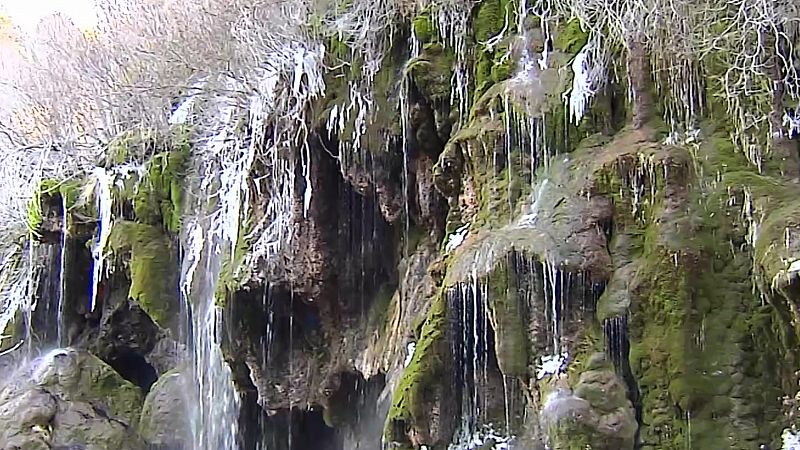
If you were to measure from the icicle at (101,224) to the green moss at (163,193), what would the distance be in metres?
0.41

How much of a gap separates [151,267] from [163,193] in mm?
994

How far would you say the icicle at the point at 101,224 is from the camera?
32.4ft

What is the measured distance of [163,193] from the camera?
984cm

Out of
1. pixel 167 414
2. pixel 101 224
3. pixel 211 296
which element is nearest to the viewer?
pixel 211 296

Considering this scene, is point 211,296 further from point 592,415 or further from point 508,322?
point 592,415

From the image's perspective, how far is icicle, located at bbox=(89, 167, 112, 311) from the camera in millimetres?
9867

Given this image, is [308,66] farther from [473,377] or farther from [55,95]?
[55,95]

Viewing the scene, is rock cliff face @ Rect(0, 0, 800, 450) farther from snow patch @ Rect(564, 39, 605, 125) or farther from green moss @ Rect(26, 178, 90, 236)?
green moss @ Rect(26, 178, 90, 236)

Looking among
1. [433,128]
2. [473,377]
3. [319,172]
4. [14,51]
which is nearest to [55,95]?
[14,51]

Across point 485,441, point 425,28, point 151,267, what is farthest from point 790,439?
point 151,267

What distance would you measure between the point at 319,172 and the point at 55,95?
23.0ft

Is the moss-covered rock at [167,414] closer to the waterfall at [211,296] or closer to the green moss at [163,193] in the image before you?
the waterfall at [211,296]

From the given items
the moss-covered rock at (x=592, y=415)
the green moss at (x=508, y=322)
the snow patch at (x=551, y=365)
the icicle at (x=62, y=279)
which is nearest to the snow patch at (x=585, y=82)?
the green moss at (x=508, y=322)

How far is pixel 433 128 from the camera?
696 centimetres
